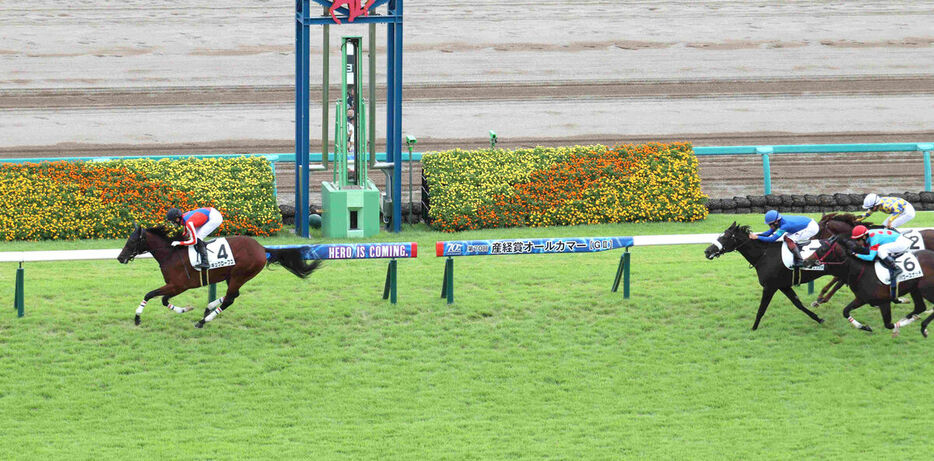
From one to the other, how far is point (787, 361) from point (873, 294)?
103 cm

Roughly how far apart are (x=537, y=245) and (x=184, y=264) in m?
3.58

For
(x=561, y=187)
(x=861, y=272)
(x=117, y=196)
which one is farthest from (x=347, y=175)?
(x=861, y=272)

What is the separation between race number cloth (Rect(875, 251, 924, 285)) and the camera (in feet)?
36.4

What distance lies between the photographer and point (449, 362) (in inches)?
430

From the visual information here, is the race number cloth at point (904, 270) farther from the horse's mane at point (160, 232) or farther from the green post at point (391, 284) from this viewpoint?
the horse's mane at point (160, 232)

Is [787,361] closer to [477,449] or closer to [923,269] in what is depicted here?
[923,269]

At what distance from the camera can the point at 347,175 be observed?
16.1 metres

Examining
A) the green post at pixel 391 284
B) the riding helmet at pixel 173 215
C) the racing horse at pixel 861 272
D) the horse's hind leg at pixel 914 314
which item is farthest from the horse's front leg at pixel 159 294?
the horse's hind leg at pixel 914 314

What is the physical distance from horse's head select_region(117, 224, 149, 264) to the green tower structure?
15.0ft

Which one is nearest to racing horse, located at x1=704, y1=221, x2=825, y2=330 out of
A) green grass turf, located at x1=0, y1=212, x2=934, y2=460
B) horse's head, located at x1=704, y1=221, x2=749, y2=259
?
horse's head, located at x1=704, y1=221, x2=749, y2=259

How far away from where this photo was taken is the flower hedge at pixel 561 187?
15.9 meters

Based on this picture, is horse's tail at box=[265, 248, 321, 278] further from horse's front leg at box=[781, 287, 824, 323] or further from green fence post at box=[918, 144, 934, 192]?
green fence post at box=[918, 144, 934, 192]

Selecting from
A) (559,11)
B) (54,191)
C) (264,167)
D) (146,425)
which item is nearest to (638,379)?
(146,425)

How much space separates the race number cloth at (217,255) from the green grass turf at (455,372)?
66cm
